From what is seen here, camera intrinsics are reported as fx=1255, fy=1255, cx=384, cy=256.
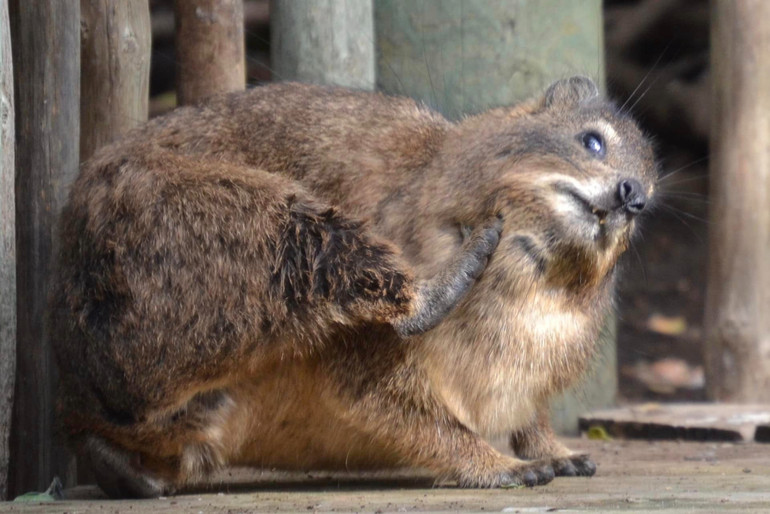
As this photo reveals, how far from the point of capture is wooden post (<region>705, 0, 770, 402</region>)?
715cm

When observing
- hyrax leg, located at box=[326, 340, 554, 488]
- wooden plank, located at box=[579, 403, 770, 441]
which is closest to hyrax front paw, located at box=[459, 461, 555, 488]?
hyrax leg, located at box=[326, 340, 554, 488]

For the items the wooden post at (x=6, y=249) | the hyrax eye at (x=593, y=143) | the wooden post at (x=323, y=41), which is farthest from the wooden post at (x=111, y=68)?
the hyrax eye at (x=593, y=143)

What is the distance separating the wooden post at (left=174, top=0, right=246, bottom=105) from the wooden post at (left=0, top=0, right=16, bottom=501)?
117 cm

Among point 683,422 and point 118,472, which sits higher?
point 118,472

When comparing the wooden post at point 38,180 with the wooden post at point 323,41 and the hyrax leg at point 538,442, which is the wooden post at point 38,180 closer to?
the wooden post at point 323,41

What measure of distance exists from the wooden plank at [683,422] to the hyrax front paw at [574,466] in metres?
1.47

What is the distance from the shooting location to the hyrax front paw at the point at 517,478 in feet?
15.3

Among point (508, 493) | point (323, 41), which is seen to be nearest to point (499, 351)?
point (508, 493)

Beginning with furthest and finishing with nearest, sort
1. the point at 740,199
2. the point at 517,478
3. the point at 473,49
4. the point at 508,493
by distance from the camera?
the point at 740,199, the point at 473,49, the point at 517,478, the point at 508,493

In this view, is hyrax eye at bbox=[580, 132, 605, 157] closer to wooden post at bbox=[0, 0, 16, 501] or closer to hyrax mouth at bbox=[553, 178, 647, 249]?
hyrax mouth at bbox=[553, 178, 647, 249]

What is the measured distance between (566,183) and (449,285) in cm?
58

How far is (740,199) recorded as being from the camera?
7.29 metres

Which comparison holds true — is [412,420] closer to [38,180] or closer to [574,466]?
[574,466]

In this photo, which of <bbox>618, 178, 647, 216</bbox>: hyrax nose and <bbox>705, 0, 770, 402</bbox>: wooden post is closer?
<bbox>618, 178, 647, 216</bbox>: hyrax nose
